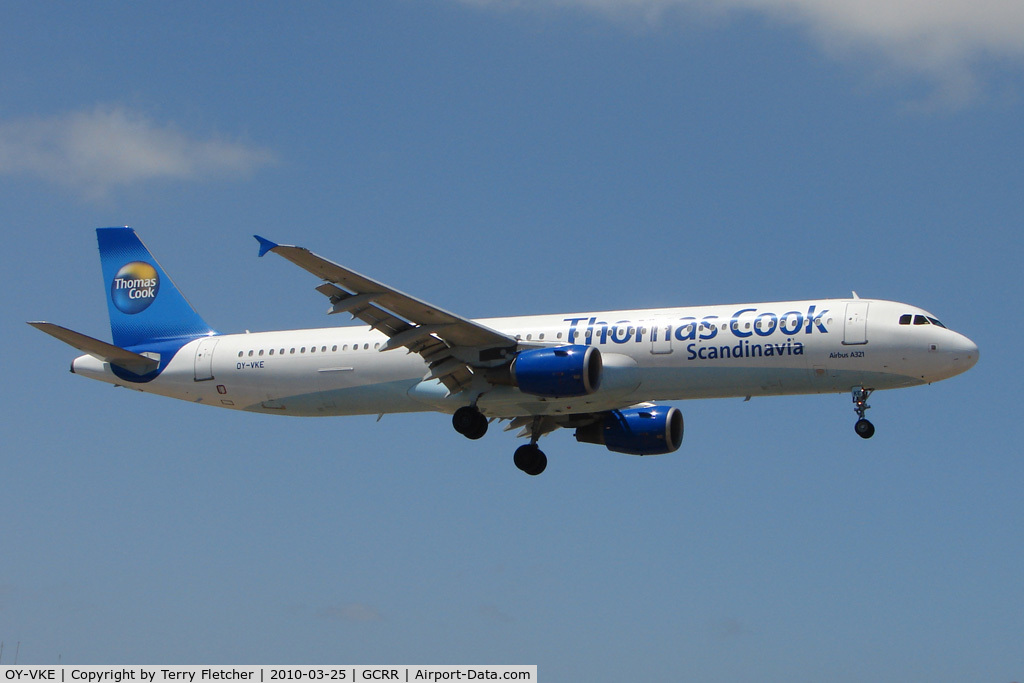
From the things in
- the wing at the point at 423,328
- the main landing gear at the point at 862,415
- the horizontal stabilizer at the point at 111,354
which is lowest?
the main landing gear at the point at 862,415

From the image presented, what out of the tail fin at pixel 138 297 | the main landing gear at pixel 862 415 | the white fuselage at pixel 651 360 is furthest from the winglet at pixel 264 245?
the main landing gear at pixel 862 415

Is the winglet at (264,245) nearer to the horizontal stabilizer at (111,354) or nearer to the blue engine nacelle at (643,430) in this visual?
the horizontal stabilizer at (111,354)

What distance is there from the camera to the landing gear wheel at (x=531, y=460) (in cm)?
4016

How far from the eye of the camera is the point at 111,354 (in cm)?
3956

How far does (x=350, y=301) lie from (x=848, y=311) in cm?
1286

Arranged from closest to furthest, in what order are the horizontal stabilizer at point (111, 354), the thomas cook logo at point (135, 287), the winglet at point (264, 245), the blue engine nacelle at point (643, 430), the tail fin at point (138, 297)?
1. the winglet at point (264, 245)
2. the horizontal stabilizer at point (111, 354)
3. the blue engine nacelle at point (643, 430)
4. the tail fin at point (138, 297)
5. the thomas cook logo at point (135, 287)

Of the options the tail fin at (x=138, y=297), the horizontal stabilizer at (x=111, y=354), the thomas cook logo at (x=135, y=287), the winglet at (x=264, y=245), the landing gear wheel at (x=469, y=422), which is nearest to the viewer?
the winglet at (x=264, y=245)

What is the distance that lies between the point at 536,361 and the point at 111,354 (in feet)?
46.4

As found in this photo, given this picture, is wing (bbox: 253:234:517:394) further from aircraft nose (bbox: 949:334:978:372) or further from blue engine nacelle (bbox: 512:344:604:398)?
aircraft nose (bbox: 949:334:978:372)

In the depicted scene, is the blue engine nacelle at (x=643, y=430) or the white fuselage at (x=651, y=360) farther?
the blue engine nacelle at (x=643, y=430)

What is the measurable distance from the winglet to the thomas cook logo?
13.2 metres

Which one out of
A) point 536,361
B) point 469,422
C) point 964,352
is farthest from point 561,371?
point 964,352

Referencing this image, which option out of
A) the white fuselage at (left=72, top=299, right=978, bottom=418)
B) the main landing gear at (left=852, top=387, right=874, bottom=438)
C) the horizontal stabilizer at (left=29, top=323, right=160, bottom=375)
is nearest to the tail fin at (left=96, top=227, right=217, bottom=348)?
the horizontal stabilizer at (left=29, top=323, right=160, bottom=375)

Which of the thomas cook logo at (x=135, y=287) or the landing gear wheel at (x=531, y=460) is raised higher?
the thomas cook logo at (x=135, y=287)
